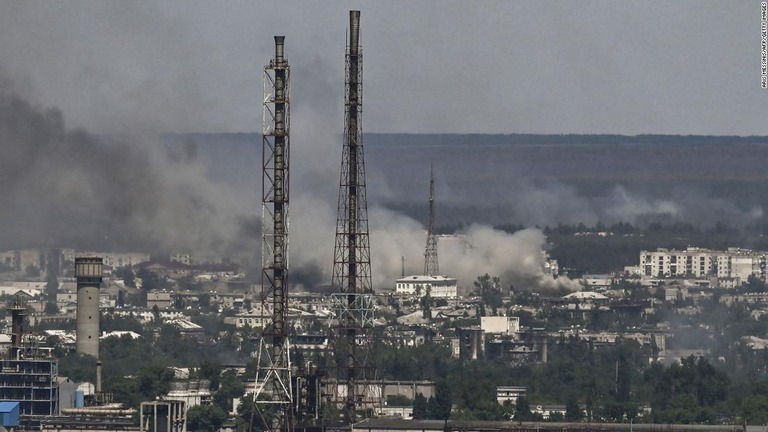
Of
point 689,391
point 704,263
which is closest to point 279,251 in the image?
point 689,391

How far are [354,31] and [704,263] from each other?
110540 millimetres

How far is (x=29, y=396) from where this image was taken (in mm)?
82750

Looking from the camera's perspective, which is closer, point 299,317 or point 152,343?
point 152,343

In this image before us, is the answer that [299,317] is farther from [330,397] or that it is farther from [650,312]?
[330,397]

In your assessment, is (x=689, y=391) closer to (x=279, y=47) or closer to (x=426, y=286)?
(x=279, y=47)

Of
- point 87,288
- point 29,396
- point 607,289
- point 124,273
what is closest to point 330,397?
point 29,396

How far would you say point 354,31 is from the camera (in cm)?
7894

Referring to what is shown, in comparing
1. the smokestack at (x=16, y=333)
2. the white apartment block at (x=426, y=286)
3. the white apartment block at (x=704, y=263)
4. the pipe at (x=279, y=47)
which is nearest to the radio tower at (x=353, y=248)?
the pipe at (x=279, y=47)

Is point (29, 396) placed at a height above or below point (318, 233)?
below

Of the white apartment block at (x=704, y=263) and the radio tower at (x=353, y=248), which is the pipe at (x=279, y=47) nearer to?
the radio tower at (x=353, y=248)

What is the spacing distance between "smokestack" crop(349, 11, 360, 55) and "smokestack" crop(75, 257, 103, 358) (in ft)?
102

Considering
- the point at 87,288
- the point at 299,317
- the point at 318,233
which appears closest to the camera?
the point at 87,288

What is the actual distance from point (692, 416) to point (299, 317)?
→ 51527 mm

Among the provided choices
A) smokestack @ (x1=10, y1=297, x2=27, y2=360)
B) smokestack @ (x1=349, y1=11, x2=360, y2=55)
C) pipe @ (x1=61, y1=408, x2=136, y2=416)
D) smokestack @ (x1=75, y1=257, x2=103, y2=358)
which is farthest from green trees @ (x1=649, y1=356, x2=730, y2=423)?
smokestack @ (x1=75, y1=257, x2=103, y2=358)
